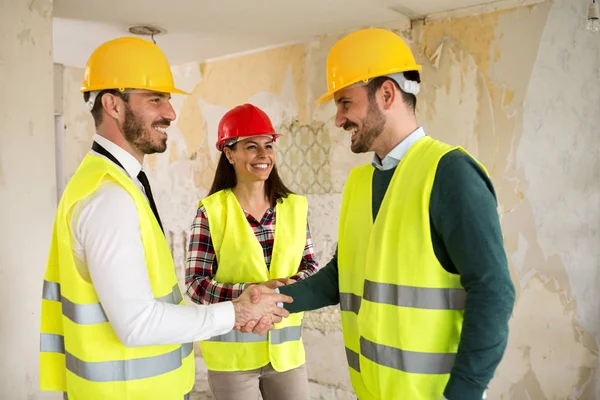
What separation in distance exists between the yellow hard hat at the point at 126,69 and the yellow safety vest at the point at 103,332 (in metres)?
0.25

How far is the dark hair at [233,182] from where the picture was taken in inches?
109

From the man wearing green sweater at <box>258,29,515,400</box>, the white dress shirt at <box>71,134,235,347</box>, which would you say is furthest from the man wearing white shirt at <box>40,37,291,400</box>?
the man wearing green sweater at <box>258,29,515,400</box>

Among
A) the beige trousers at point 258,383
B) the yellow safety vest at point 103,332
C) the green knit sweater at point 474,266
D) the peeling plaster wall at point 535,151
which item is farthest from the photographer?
the peeling plaster wall at point 535,151

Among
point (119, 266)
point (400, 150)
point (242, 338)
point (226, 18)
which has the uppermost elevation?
point (226, 18)

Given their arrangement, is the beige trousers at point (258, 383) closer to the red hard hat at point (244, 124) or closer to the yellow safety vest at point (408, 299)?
the yellow safety vest at point (408, 299)

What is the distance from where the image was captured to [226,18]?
370 centimetres

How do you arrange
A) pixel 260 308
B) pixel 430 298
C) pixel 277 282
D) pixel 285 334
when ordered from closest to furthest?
pixel 430 298 → pixel 260 308 → pixel 277 282 → pixel 285 334

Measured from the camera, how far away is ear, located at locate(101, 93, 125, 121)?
1774 mm

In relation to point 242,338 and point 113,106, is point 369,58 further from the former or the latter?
point 242,338

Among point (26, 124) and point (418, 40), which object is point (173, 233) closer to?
point (26, 124)

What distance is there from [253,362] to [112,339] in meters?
0.95

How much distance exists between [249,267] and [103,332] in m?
0.98

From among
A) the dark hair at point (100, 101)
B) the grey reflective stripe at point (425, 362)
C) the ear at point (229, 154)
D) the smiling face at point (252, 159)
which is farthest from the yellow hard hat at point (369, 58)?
the ear at point (229, 154)

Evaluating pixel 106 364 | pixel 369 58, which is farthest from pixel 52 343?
pixel 369 58
